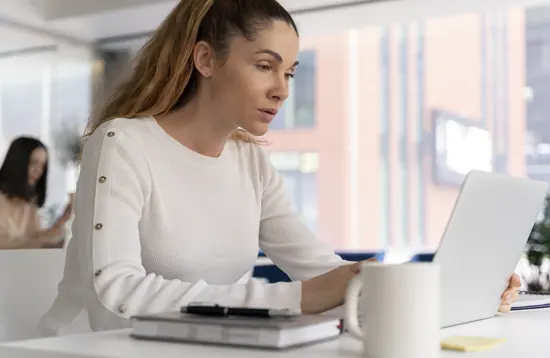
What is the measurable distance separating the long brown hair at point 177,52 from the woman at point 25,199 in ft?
9.77

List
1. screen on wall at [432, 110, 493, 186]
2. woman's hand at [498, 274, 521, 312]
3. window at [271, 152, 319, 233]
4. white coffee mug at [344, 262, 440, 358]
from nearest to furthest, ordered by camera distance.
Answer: white coffee mug at [344, 262, 440, 358] < woman's hand at [498, 274, 521, 312] < screen on wall at [432, 110, 493, 186] < window at [271, 152, 319, 233]

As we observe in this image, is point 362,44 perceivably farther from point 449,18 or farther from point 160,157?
point 160,157

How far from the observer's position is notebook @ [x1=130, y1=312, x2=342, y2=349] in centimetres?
74

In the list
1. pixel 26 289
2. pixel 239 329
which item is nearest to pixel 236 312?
pixel 239 329

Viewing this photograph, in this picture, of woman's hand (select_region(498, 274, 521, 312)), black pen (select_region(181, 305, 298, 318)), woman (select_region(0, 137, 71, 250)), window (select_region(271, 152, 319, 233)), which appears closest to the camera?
black pen (select_region(181, 305, 298, 318))

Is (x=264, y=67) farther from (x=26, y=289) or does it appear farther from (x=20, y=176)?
(x=20, y=176)

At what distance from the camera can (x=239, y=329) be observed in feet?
2.45

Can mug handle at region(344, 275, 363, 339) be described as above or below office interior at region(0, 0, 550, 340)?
below

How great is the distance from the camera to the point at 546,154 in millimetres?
4328

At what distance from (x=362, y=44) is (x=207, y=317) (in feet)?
14.2

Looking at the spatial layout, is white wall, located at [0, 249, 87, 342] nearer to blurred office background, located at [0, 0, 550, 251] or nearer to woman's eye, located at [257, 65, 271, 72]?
woman's eye, located at [257, 65, 271, 72]

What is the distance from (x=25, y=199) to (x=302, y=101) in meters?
1.98

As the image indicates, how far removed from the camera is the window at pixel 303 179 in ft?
16.4

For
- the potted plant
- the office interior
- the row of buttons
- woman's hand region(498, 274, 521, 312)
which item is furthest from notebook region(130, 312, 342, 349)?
the office interior
